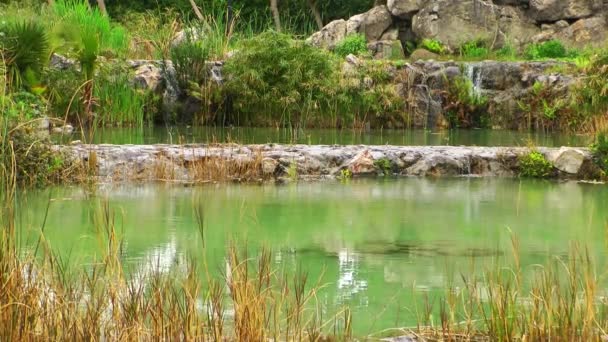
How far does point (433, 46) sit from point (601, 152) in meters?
12.1

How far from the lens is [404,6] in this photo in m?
23.6

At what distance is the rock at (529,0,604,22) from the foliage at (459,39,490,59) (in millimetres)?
1995

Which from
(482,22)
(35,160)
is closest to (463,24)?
(482,22)

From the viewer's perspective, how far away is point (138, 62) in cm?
1728

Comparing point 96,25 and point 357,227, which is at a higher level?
point 96,25

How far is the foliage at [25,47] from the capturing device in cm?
1265

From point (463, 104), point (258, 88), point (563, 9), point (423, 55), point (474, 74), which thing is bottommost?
point (463, 104)

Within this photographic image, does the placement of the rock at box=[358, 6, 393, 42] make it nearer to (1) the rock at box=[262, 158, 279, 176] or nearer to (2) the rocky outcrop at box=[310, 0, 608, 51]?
(2) the rocky outcrop at box=[310, 0, 608, 51]

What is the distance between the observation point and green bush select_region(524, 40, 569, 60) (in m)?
21.2

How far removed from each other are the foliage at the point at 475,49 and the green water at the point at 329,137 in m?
5.06

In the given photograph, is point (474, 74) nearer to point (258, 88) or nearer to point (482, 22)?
point (258, 88)

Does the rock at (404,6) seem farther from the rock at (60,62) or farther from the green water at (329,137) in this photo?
the rock at (60,62)

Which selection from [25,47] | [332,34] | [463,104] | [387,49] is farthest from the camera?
[332,34]

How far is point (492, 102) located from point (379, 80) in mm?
2280
